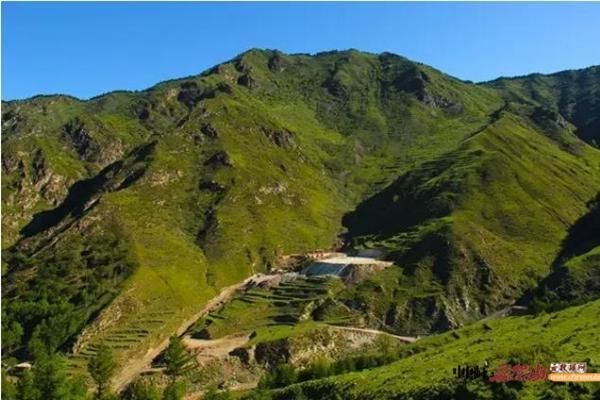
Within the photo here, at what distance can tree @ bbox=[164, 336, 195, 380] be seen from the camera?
163 meters

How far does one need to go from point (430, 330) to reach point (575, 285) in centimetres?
4481

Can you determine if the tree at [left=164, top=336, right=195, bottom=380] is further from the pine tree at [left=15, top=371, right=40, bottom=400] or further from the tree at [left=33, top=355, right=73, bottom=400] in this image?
the tree at [left=33, top=355, right=73, bottom=400]

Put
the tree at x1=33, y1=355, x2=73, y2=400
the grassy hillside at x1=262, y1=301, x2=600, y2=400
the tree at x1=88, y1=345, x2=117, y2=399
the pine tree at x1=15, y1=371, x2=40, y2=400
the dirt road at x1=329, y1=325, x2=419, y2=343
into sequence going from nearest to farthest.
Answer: the grassy hillside at x1=262, y1=301, x2=600, y2=400
the tree at x1=33, y1=355, x2=73, y2=400
the pine tree at x1=15, y1=371, x2=40, y2=400
the tree at x1=88, y1=345, x2=117, y2=399
the dirt road at x1=329, y1=325, x2=419, y2=343

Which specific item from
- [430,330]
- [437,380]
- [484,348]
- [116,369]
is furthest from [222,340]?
[437,380]

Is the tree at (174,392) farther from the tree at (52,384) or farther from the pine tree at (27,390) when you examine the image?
the pine tree at (27,390)

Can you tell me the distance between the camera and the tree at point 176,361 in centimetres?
16300

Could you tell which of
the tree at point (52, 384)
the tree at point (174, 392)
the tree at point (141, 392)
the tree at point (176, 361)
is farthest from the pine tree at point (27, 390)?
the tree at point (176, 361)

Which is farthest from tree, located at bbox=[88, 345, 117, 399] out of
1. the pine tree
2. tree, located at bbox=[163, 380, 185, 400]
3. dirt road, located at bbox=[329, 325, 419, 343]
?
dirt road, located at bbox=[329, 325, 419, 343]

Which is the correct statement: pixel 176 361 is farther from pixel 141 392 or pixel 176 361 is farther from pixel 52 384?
pixel 52 384

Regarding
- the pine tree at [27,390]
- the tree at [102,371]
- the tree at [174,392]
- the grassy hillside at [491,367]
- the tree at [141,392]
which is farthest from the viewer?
the tree at [102,371]

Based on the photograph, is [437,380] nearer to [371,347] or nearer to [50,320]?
[371,347]

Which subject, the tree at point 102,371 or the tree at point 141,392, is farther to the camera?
the tree at point 102,371

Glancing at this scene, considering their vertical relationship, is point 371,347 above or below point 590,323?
below

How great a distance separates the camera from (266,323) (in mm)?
198750
